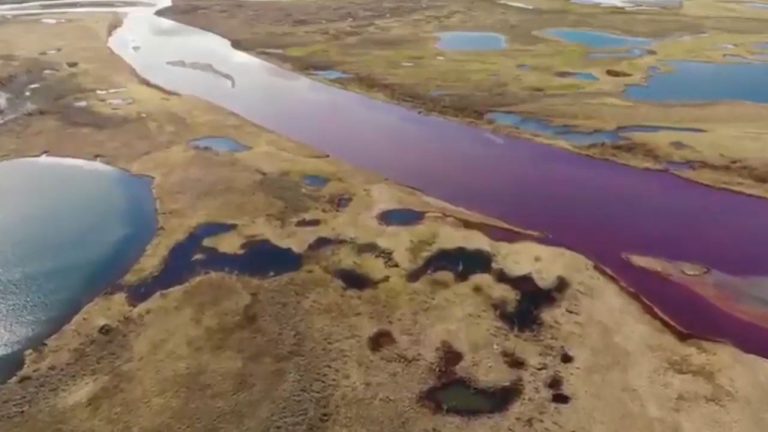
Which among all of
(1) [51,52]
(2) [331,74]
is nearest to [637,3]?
(2) [331,74]

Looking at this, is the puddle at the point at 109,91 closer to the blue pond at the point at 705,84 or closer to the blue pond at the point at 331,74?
the blue pond at the point at 331,74

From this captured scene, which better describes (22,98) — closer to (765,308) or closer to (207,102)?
(207,102)

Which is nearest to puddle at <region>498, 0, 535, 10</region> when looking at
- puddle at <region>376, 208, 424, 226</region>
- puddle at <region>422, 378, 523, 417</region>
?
puddle at <region>376, 208, 424, 226</region>

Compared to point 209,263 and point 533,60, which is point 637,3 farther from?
point 209,263

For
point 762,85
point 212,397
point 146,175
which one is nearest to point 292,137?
point 146,175

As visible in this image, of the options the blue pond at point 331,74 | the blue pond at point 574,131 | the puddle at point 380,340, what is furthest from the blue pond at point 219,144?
the puddle at point 380,340

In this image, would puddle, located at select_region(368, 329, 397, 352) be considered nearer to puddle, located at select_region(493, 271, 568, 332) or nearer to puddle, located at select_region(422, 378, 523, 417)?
puddle, located at select_region(422, 378, 523, 417)
